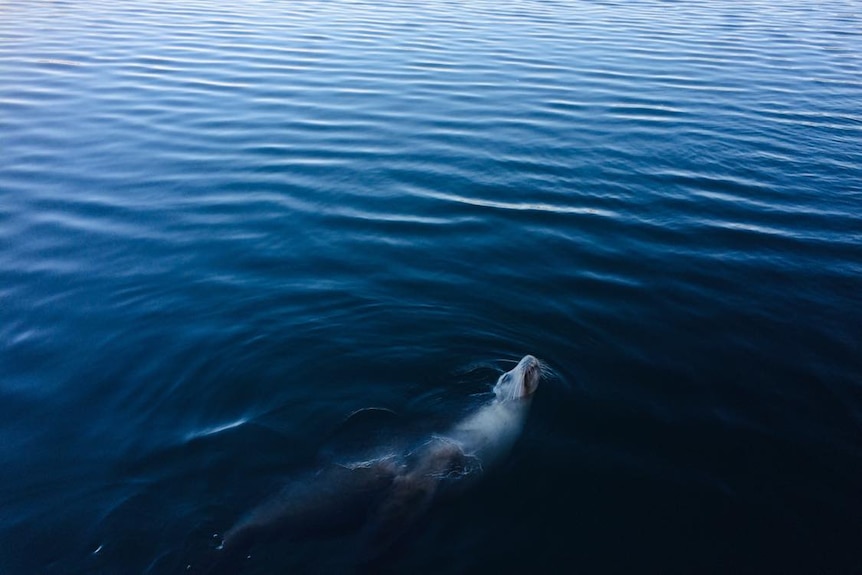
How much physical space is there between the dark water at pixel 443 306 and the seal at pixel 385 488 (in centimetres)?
24

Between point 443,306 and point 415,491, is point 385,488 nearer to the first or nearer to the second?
point 415,491

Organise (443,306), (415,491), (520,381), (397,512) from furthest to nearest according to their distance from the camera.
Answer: (443,306)
(520,381)
(415,491)
(397,512)

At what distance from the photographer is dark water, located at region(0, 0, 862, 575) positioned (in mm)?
7465

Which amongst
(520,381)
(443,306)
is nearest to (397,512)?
(520,381)

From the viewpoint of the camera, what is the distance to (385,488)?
7.92 metres

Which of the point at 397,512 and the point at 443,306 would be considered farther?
the point at 443,306

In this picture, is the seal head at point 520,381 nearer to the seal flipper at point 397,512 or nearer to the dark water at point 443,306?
the dark water at point 443,306

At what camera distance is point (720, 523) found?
7.43 meters

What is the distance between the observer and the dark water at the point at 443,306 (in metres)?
7.46

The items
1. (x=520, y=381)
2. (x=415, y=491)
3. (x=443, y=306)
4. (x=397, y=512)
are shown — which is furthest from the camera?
(x=443, y=306)

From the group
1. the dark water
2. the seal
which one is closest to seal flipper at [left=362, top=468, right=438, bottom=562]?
the seal

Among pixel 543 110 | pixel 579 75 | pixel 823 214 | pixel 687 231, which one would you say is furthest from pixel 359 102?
pixel 823 214

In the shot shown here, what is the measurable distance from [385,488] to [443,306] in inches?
161

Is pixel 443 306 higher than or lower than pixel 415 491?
lower
